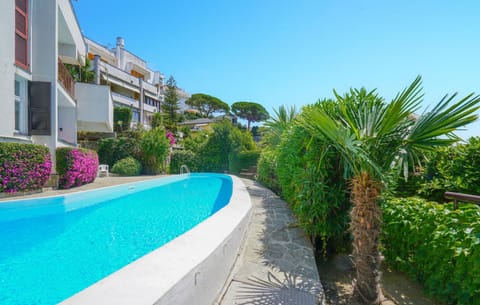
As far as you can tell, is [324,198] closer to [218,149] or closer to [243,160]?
[243,160]

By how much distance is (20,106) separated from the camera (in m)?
9.16

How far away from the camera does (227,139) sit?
66.9ft

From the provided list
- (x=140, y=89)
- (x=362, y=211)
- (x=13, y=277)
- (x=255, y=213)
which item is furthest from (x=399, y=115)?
(x=140, y=89)

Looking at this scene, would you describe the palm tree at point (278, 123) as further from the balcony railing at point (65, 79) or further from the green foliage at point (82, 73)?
the green foliage at point (82, 73)

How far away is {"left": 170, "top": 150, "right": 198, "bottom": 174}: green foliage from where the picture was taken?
2095cm

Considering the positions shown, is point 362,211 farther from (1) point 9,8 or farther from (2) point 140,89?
(2) point 140,89

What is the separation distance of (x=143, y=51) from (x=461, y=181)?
49812 millimetres

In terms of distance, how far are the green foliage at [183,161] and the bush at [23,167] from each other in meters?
12.2

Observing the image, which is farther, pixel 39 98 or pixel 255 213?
pixel 39 98

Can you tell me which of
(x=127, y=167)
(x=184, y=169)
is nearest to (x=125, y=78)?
(x=184, y=169)

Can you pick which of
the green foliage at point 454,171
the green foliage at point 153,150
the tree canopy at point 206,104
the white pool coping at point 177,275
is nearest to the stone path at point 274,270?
the white pool coping at point 177,275

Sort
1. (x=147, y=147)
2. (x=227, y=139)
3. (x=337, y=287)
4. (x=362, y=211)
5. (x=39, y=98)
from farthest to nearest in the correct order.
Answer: (x=227, y=139) → (x=147, y=147) → (x=39, y=98) → (x=337, y=287) → (x=362, y=211)

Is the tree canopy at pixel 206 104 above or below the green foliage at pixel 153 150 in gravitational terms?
above

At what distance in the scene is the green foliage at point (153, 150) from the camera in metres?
18.7
